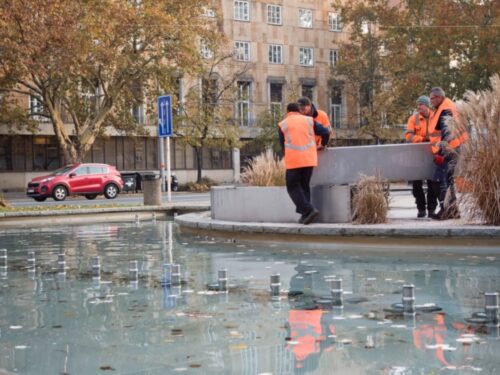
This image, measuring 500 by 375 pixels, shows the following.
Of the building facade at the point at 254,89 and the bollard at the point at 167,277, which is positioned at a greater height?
the building facade at the point at 254,89

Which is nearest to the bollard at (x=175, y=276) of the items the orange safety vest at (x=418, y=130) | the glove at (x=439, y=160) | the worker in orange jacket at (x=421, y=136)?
the glove at (x=439, y=160)

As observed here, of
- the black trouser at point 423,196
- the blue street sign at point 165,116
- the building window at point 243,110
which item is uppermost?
the building window at point 243,110

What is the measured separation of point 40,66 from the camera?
2739 centimetres

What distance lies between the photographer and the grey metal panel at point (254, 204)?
45.0 feet

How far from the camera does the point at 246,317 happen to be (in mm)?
6699

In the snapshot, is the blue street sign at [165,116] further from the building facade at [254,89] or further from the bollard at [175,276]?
the building facade at [254,89]

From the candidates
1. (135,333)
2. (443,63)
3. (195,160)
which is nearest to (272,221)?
(135,333)

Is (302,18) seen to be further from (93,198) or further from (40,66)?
(40,66)

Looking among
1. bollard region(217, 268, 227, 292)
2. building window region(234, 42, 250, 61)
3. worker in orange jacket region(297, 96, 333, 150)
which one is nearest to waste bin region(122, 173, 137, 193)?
building window region(234, 42, 250, 61)

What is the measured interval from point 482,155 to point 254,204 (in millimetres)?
4063

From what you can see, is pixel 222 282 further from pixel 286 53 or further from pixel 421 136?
pixel 286 53

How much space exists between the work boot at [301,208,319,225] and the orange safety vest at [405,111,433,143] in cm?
233

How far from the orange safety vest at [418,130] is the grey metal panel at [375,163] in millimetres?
479

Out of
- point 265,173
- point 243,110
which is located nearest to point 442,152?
point 265,173
